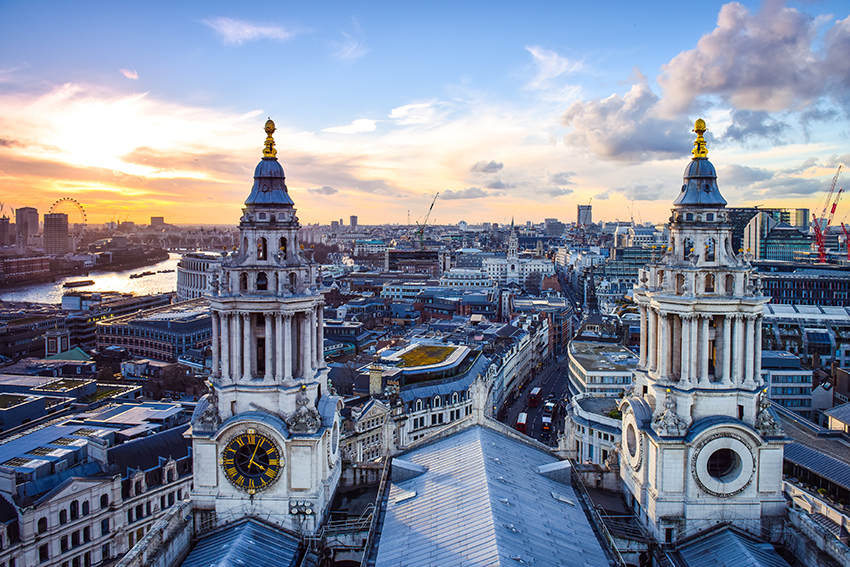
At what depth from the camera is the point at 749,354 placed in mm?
28938

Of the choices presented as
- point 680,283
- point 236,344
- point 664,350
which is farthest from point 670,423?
point 236,344

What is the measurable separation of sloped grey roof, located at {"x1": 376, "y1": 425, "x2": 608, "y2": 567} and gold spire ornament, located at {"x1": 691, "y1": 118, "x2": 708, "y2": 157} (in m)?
17.5

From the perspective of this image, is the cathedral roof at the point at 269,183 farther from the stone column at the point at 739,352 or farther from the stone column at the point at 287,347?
the stone column at the point at 739,352

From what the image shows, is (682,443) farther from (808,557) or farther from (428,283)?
(428,283)

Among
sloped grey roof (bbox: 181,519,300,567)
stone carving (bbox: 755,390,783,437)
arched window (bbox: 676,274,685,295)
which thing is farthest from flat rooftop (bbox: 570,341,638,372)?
sloped grey roof (bbox: 181,519,300,567)

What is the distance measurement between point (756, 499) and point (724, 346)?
693 centimetres

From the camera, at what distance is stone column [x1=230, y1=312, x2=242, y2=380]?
29281 millimetres

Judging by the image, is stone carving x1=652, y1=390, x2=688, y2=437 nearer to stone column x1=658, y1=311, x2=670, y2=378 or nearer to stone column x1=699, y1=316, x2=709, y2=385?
stone column x1=658, y1=311, x2=670, y2=378

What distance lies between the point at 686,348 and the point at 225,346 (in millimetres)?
21183

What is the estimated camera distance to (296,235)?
3069 cm

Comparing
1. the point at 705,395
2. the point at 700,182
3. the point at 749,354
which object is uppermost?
the point at 700,182

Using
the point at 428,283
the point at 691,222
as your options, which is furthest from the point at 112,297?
the point at 691,222

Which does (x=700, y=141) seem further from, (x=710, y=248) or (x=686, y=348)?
(x=686, y=348)

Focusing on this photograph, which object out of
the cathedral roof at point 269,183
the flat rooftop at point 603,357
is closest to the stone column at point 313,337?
the cathedral roof at point 269,183
